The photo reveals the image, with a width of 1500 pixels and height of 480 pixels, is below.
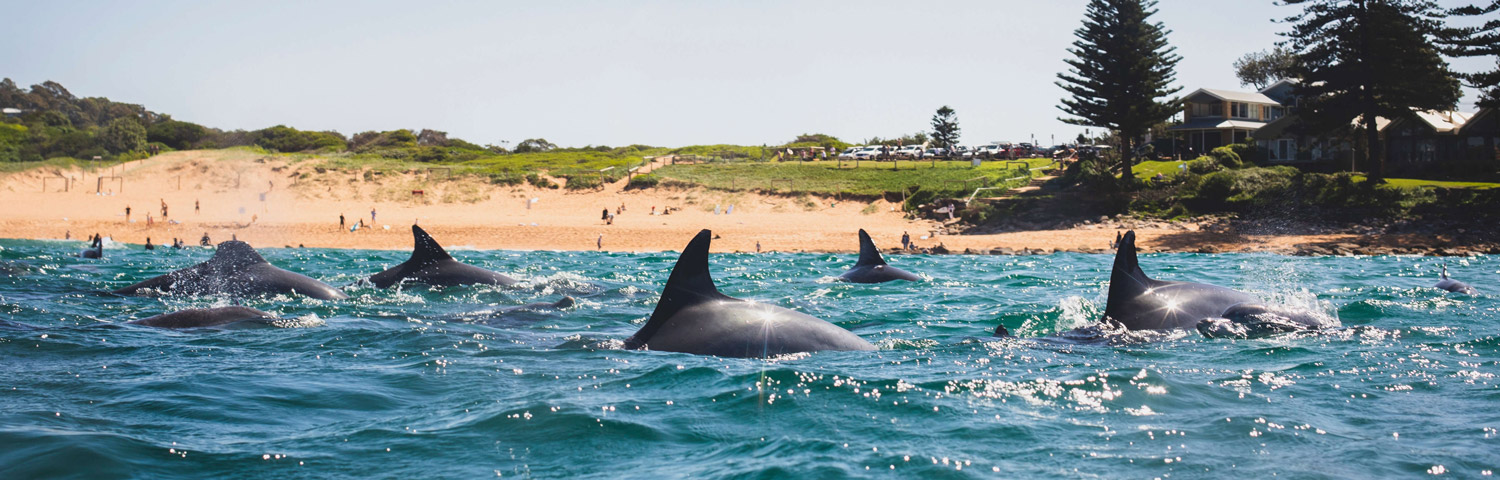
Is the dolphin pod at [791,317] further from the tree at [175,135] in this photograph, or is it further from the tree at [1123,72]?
the tree at [175,135]

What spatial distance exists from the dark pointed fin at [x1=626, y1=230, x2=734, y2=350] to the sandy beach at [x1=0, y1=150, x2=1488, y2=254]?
31.6 metres

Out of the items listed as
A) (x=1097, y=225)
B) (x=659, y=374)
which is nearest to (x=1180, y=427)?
(x=659, y=374)

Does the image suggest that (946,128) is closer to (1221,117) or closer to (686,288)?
(1221,117)

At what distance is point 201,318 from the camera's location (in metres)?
11.9

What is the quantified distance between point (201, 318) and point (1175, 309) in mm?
10154

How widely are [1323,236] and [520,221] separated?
1399 inches

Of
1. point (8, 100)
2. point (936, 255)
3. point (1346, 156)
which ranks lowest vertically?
point (936, 255)

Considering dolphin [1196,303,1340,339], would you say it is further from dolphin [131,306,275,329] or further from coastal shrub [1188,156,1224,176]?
coastal shrub [1188,156,1224,176]

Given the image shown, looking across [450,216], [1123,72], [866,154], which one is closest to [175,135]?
[450,216]

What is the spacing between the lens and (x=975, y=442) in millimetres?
6820

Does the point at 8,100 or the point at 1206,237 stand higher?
the point at 8,100

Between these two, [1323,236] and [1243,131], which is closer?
[1323,236]

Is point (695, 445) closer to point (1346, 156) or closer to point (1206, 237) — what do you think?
point (1206, 237)

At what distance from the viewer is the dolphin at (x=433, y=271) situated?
639 inches
